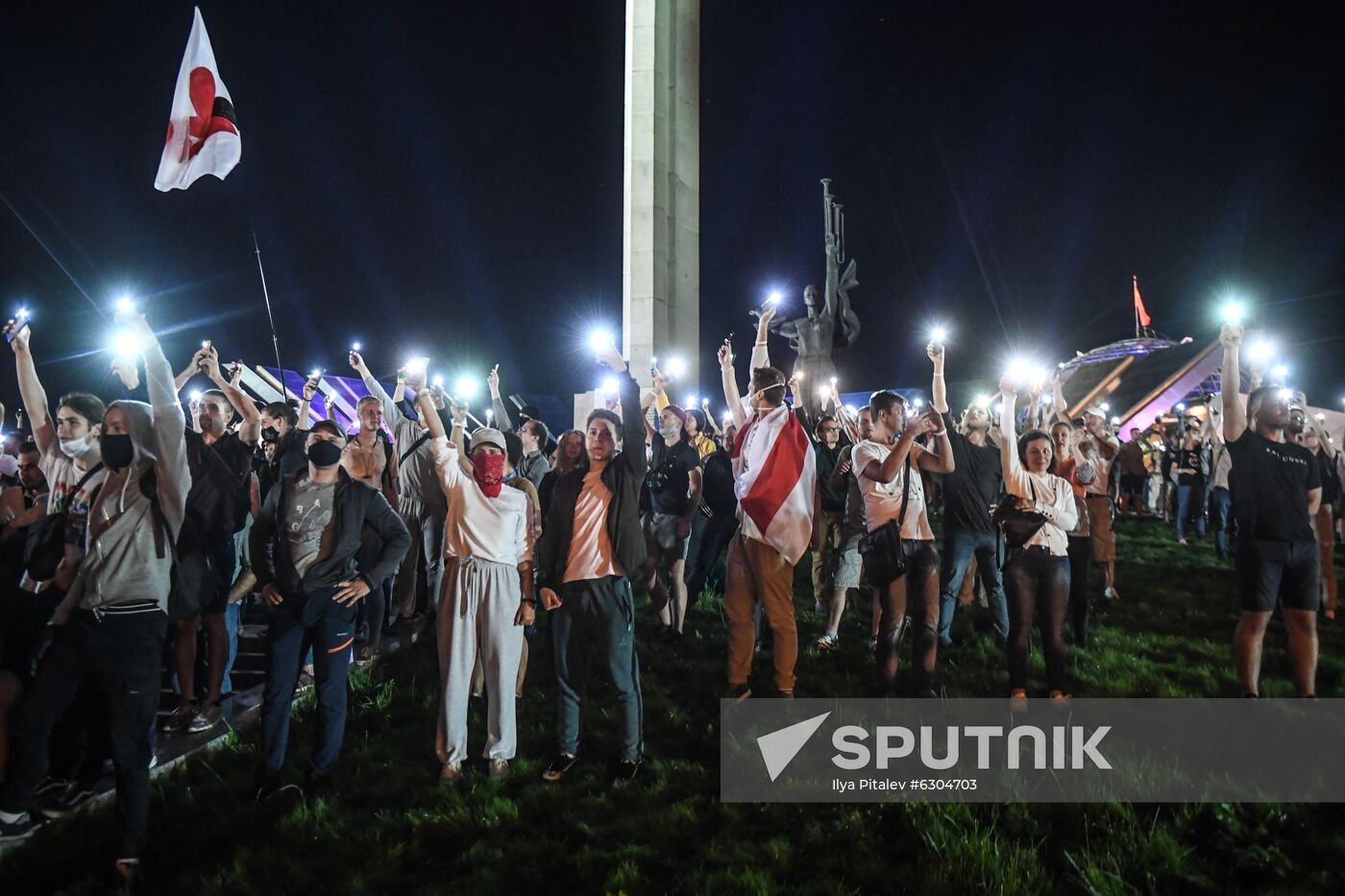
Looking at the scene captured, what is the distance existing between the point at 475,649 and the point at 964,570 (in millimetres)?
3971

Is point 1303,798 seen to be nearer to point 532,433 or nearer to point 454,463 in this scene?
point 454,463

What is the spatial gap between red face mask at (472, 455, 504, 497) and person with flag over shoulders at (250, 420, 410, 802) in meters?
0.66

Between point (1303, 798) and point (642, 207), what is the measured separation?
513 inches

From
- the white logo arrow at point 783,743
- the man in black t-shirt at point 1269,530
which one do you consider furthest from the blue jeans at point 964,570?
the white logo arrow at point 783,743

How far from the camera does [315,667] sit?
4.25 meters

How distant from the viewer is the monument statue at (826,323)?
19.2m

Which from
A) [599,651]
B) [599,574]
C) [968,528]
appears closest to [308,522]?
[599,574]

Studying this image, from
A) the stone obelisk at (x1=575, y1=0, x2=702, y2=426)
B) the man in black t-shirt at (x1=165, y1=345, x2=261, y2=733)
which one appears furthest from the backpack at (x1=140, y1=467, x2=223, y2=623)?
the stone obelisk at (x1=575, y1=0, x2=702, y2=426)

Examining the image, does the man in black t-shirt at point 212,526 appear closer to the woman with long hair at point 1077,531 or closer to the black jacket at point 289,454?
the black jacket at point 289,454

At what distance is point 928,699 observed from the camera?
194 inches

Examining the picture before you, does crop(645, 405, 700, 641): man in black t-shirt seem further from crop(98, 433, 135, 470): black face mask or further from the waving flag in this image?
crop(98, 433, 135, 470): black face mask

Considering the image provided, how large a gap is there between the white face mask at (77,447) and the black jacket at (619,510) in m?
2.51

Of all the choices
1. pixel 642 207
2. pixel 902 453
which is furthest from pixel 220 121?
pixel 642 207

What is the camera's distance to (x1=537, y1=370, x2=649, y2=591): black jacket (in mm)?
4516
